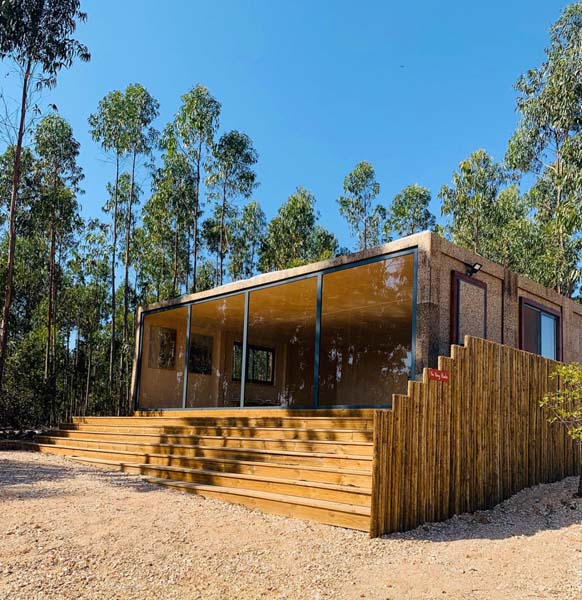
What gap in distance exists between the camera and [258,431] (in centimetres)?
787

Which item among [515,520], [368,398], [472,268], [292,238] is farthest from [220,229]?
[515,520]

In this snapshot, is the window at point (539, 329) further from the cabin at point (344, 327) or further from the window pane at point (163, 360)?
the window pane at point (163, 360)

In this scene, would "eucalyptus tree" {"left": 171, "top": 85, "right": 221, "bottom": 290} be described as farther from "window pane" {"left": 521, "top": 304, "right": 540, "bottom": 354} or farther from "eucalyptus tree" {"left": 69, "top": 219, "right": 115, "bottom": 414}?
"window pane" {"left": 521, "top": 304, "right": 540, "bottom": 354}

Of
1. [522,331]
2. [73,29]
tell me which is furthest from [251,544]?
[73,29]

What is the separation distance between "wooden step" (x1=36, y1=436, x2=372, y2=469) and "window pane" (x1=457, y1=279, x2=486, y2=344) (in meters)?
2.47

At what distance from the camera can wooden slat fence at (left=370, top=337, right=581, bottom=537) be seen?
5.12m

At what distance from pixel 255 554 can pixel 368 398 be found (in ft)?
29.3

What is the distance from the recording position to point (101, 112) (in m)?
19.5

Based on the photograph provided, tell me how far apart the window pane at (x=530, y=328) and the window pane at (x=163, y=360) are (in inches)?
254

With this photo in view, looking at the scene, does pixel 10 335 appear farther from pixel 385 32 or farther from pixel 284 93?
pixel 385 32

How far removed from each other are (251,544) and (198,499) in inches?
69.4

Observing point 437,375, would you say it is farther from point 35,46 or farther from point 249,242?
point 249,242

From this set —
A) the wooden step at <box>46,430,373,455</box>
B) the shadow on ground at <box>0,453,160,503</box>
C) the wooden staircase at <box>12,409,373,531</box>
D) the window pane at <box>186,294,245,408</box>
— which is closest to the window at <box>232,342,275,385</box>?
the window pane at <box>186,294,245,408</box>

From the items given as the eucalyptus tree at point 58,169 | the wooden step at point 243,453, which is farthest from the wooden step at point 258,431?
the eucalyptus tree at point 58,169
